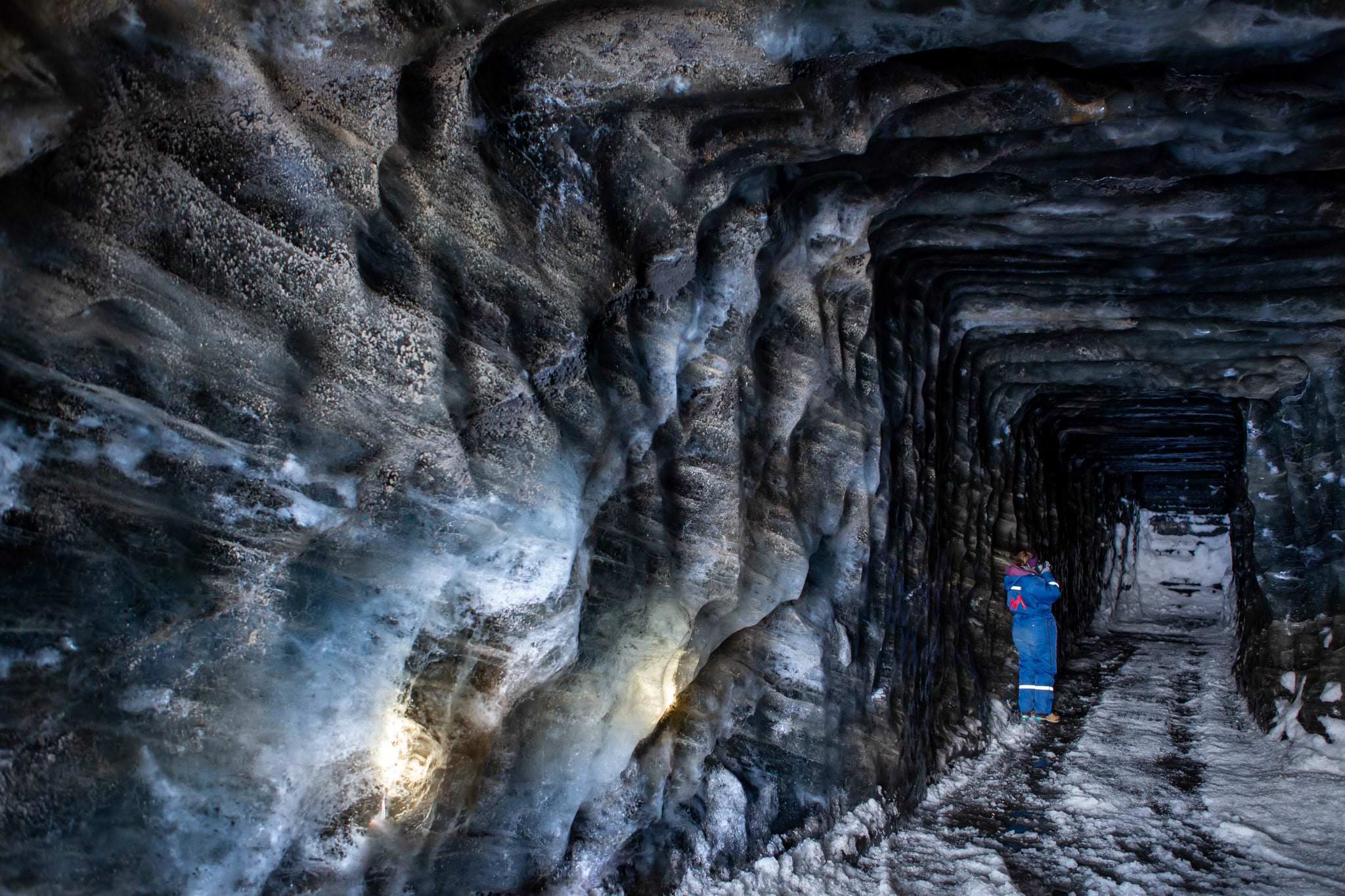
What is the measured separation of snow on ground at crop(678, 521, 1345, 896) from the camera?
4.24m

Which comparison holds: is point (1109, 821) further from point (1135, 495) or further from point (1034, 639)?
point (1135, 495)

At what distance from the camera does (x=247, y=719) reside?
8.89 feet

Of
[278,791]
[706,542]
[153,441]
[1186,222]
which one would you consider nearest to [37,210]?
[153,441]

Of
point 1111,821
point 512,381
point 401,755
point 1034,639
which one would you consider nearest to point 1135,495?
point 1034,639

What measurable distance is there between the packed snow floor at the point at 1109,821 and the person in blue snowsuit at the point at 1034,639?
23 centimetres

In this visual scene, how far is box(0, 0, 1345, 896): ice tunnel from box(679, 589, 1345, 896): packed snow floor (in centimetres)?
34

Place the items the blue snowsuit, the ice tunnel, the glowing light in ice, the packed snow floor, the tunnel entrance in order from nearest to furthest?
the ice tunnel → the glowing light in ice → the packed snow floor → the blue snowsuit → the tunnel entrance

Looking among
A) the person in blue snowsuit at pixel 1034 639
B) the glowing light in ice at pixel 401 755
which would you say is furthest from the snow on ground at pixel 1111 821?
the glowing light in ice at pixel 401 755

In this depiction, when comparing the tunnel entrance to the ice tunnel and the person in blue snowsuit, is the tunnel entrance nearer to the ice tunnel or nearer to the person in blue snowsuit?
the person in blue snowsuit

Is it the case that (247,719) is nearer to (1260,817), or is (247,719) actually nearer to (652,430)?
(652,430)

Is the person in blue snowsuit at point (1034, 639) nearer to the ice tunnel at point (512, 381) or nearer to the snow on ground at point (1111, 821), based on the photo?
the snow on ground at point (1111, 821)

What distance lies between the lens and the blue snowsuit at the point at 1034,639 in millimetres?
7637

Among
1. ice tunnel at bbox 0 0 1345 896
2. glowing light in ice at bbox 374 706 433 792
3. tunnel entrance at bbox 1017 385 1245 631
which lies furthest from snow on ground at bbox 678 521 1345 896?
tunnel entrance at bbox 1017 385 1245 631

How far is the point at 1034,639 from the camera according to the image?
299 inches
